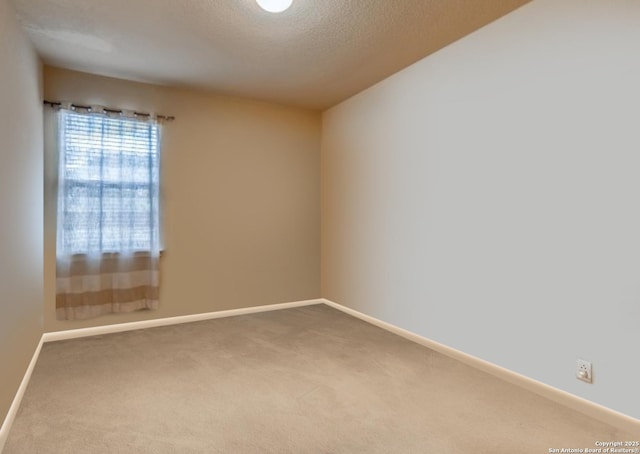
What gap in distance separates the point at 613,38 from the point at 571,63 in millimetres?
213

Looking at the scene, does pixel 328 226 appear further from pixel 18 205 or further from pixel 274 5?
pixel 18 205

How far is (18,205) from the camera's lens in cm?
220

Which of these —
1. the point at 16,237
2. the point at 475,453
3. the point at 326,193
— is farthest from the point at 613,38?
the point at 16,237

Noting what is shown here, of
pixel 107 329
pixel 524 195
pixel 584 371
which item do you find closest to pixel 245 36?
pixel 524 195

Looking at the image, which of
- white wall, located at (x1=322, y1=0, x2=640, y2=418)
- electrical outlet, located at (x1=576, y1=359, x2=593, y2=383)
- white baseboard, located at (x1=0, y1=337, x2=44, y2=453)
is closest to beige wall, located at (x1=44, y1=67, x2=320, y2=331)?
white baseboard, located at (x1=0, y1=337, x2=44, y2=453)

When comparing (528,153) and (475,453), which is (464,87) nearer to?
(528,153)

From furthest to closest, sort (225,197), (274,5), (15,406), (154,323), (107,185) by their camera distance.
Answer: (225,197), (154,323), (107,185), (274,5), (15,406)

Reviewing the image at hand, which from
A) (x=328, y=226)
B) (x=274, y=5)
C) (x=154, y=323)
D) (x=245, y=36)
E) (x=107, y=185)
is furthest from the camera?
(x=328, y=226)

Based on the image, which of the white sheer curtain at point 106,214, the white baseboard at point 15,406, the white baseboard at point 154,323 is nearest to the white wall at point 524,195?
the white baseboard at point 154,323

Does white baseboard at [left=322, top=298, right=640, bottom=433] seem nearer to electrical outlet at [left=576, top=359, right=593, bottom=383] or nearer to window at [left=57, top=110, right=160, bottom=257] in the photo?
electrical outlet at [left=576, top=359, right=593, bottom=383]

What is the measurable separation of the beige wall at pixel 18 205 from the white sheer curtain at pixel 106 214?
30cm

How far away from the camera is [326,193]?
177 inches

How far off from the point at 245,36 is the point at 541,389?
120 inches

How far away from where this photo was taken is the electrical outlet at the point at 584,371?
79.2 inches
